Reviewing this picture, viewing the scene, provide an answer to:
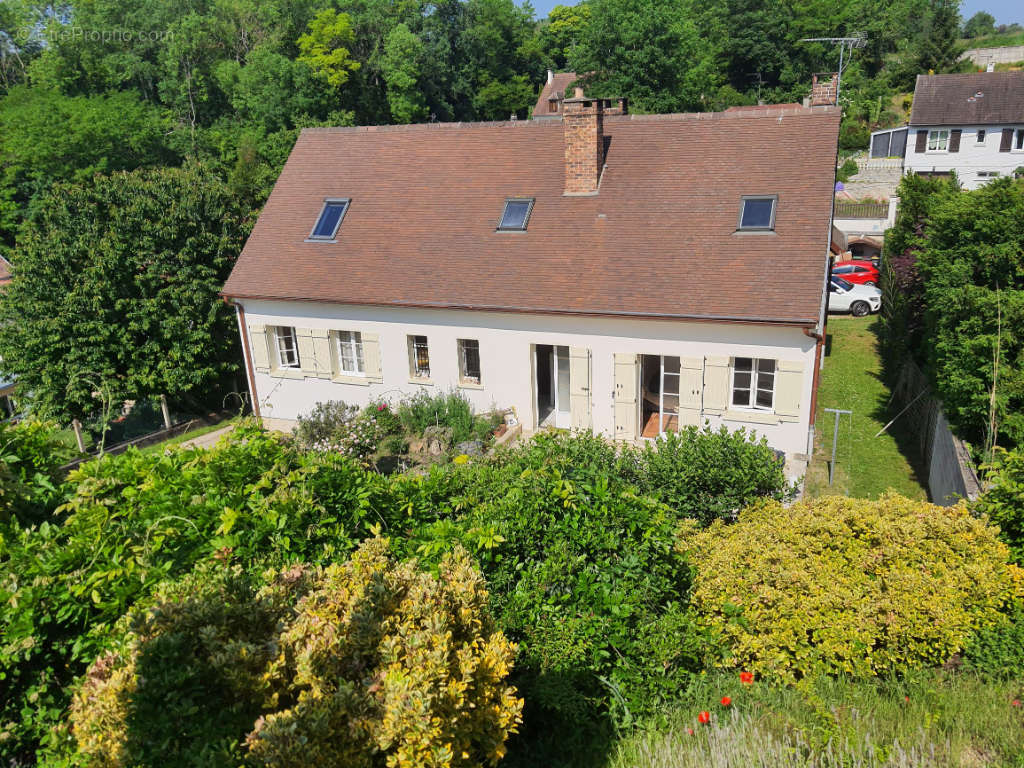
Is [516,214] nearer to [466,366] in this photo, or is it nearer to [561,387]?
[466,366]

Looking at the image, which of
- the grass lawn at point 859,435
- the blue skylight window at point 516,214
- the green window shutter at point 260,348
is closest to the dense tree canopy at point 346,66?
the green window shutter at point 260,348

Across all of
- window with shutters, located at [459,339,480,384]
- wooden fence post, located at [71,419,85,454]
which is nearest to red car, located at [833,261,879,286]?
window with shutters, located at [459,339,480,384]

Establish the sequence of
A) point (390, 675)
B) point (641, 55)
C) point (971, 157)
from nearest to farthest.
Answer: point (390, 675) < point (971, 157) < point (641, 55)

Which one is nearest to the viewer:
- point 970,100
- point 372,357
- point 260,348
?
point 372,357

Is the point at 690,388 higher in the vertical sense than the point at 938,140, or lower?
lower

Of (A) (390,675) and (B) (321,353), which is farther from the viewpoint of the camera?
(B) (321,353)

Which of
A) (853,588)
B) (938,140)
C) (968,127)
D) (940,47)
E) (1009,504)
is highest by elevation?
(940,47)

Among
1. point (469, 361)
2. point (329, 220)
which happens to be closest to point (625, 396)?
point (469, 361)
